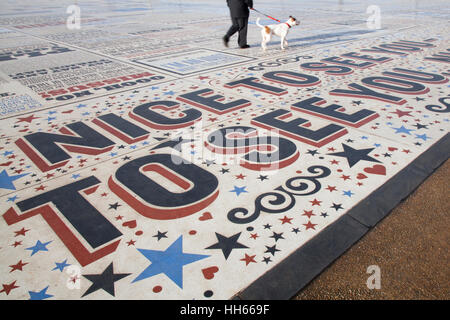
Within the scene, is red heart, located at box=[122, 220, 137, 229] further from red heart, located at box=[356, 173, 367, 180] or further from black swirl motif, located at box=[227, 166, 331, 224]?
red heart, located at box=[356, 173, 367, 180]

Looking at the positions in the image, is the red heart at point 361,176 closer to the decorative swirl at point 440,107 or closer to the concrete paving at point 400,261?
the concrete paving at point 400,261

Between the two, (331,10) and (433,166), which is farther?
(331,10)

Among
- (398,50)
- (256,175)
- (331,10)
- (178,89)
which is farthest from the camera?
(331,10)

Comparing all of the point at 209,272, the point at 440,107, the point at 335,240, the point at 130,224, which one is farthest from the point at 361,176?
the point at 440,107

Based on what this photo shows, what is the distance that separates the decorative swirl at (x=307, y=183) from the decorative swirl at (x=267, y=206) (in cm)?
13

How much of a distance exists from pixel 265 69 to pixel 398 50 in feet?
15.1

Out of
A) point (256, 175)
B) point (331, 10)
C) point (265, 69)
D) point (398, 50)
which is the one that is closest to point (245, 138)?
point (256, 175)

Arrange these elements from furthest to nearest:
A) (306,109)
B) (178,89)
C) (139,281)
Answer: (178,89), (306,109), (139,281)

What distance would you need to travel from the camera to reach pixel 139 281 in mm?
2898

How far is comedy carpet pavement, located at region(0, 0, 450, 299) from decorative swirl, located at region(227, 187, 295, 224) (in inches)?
0.6

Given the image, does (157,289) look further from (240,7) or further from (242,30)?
(242,30)

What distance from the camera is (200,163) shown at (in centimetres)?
462

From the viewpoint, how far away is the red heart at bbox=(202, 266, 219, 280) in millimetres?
2929
